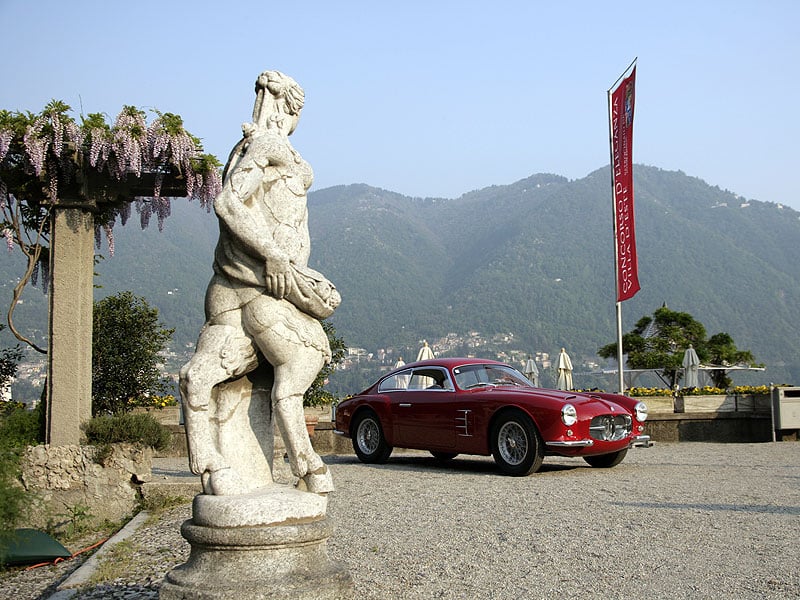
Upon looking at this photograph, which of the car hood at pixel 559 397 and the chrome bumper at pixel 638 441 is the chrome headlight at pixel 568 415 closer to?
the car hood at pixel 559 397

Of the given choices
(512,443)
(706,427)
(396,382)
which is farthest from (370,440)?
(706,427)

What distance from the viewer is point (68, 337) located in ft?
32.3

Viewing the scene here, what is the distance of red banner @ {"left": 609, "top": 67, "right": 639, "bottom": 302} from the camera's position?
56.8ft

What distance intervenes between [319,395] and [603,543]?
42.7 feet

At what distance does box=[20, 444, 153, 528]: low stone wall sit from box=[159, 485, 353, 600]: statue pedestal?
6.02m

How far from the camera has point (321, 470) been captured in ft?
14.3

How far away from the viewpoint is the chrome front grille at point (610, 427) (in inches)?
419

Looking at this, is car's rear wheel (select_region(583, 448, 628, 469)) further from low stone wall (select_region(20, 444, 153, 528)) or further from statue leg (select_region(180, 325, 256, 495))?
statue leg (select_region(180, 325, 256, 495))

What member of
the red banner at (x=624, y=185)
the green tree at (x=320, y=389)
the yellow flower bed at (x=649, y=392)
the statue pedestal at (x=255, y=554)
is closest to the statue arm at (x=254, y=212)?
the statue pedestal at (x=255, y=554)

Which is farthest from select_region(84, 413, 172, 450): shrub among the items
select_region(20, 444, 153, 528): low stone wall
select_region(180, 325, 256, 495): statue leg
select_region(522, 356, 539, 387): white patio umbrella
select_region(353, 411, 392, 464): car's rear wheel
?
select_region(522, 356, 539, 387): white patio umbrella

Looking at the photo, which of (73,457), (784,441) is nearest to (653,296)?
(784,441)

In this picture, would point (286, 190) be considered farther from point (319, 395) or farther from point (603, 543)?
point (319, 395)

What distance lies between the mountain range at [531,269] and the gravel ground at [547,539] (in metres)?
50.7

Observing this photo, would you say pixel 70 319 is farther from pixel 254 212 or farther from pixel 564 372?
pixel 564 372
